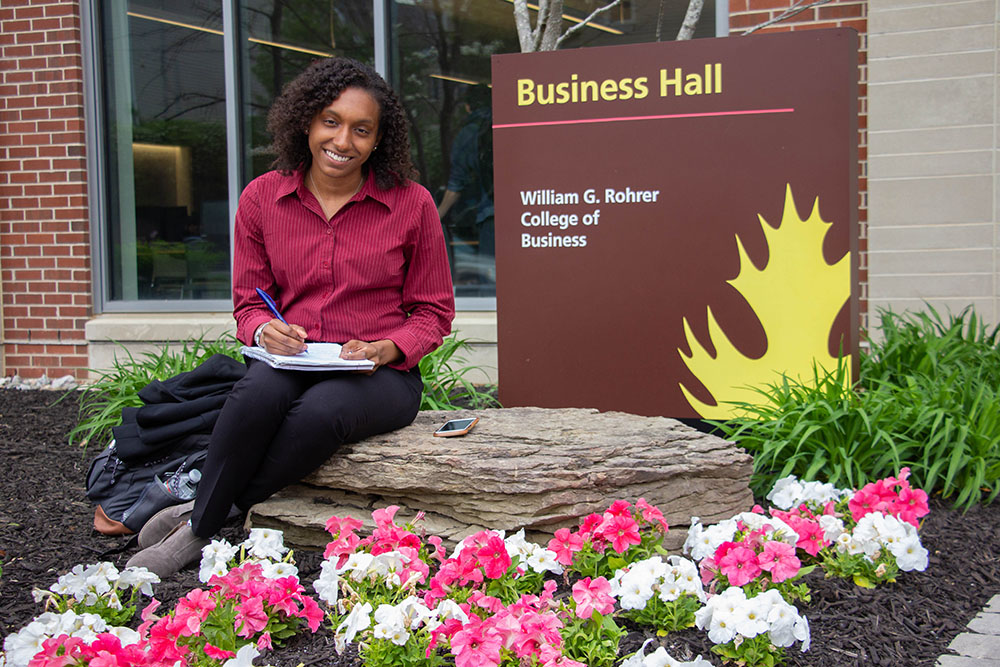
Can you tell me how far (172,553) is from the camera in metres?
2.78

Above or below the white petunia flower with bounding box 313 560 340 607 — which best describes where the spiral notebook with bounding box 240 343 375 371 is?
above

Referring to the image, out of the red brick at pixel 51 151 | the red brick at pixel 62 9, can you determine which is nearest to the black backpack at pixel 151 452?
the red brick at pixel 51 151

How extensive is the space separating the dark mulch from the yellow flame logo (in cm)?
80

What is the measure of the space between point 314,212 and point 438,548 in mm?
1214

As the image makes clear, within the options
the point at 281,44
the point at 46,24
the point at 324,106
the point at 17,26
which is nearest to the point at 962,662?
the point at 324,106

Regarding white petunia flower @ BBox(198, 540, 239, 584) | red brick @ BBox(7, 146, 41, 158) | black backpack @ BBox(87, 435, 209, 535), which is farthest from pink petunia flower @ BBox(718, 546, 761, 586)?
red brick @ BBox(7, 146, 41, 158)

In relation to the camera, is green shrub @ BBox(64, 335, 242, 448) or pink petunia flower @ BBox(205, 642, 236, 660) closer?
pink petunia flower @ BBox(205, 642, 236, 660)

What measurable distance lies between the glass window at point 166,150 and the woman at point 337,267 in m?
3.59

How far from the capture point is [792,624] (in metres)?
2.06

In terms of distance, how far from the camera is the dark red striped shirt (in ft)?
10.1

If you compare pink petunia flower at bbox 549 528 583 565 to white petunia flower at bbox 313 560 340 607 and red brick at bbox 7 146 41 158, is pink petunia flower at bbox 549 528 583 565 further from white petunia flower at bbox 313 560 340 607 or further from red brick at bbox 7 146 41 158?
red brick at bbox 7 146 41 158

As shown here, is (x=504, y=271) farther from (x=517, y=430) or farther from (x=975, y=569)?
(x=975, y=569)

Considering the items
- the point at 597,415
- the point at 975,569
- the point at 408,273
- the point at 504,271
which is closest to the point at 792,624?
the point at 975,569

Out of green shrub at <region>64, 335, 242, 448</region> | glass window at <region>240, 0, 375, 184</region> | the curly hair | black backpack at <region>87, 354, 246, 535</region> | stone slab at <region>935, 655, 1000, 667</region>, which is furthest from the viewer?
glass window at <region>240, 0, 375, 184</region>
